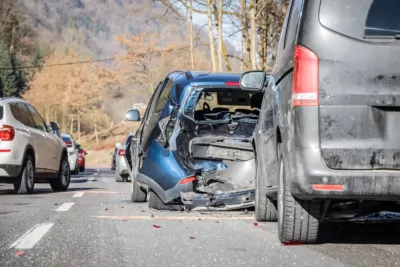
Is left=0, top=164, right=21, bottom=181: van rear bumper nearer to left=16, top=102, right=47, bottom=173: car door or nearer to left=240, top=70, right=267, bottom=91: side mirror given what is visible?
left=16, top=102, right=47, bottom=173: car door

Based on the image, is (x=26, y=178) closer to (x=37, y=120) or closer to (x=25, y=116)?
(x=25, y=116)

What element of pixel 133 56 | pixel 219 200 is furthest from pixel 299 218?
pixel 133 56

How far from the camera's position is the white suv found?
1266 centimetres

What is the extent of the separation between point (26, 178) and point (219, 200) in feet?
19.3

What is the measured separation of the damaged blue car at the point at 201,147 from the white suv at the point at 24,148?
4.01 m

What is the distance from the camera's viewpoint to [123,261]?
491 cm

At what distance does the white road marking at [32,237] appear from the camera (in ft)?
18.5

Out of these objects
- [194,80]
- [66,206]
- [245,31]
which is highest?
[194,80]

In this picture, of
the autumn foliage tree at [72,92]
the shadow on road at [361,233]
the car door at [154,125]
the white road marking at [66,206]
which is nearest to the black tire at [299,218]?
the shadow on road at [361,233]

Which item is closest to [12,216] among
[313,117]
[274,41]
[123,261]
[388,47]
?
[123,261]

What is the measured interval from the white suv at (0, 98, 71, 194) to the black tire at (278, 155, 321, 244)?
313 inches

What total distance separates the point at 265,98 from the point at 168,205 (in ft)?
8.14

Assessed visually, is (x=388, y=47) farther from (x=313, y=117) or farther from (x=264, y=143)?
(x=264, y=143)

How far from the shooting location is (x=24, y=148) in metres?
13.0
